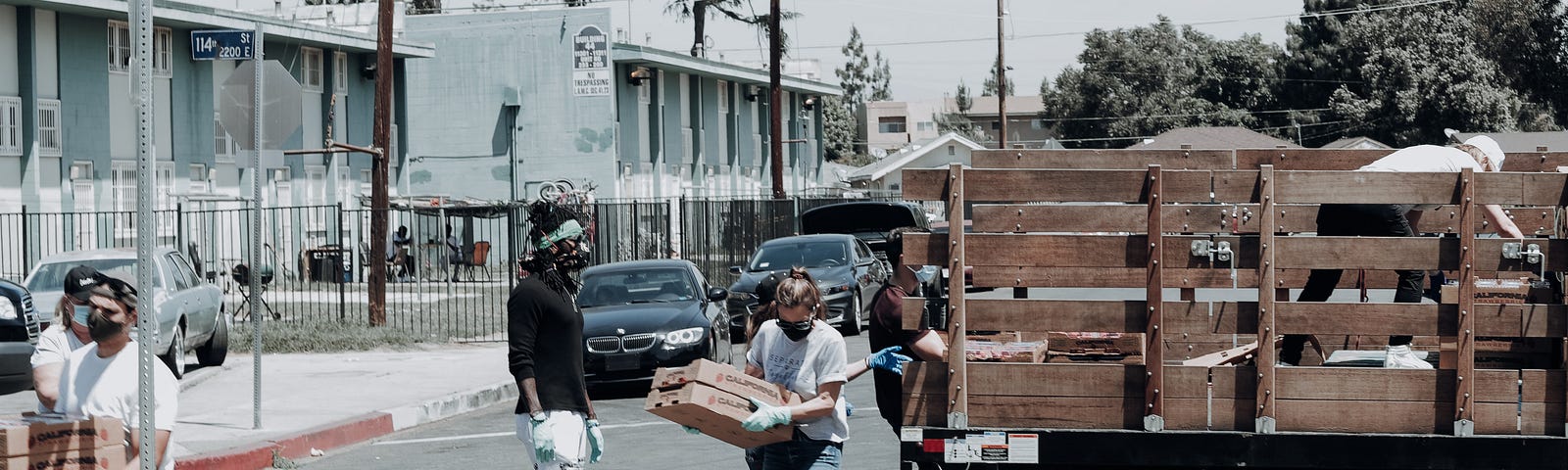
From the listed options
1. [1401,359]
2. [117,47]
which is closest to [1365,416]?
[1401,359]

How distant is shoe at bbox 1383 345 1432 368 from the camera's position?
244 inches

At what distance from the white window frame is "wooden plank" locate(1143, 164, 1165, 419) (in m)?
27.5

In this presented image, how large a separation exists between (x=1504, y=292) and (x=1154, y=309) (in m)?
1.89

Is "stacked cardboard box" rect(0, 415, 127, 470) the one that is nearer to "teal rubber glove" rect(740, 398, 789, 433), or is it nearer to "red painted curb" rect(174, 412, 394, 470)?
"teal rubber glove" rect(740, 398, 789, 433)

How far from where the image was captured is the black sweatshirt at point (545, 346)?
6281 mm

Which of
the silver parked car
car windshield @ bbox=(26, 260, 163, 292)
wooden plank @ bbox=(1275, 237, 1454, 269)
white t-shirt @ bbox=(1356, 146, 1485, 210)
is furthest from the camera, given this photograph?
car windshield @ bbox=(26, 260, 163, 292)

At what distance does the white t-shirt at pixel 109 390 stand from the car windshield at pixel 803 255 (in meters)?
15.6

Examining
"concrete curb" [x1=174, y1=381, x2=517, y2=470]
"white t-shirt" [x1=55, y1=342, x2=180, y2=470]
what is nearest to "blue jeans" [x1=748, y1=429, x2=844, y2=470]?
"white t-shirt" [x1=55, y1=342, x2=180, y2=470]

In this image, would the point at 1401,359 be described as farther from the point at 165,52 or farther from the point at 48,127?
the point at 165,52

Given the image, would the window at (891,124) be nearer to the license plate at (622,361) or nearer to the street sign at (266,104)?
the license plate at (622,361)

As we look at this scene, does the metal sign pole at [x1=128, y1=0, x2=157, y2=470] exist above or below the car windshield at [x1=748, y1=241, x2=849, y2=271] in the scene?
above

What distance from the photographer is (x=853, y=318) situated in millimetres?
20875

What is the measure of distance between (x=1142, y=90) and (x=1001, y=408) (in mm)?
80449

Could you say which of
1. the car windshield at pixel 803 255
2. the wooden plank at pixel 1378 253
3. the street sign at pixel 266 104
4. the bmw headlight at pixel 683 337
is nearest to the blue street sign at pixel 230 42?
the street sign at pixel 266 104
